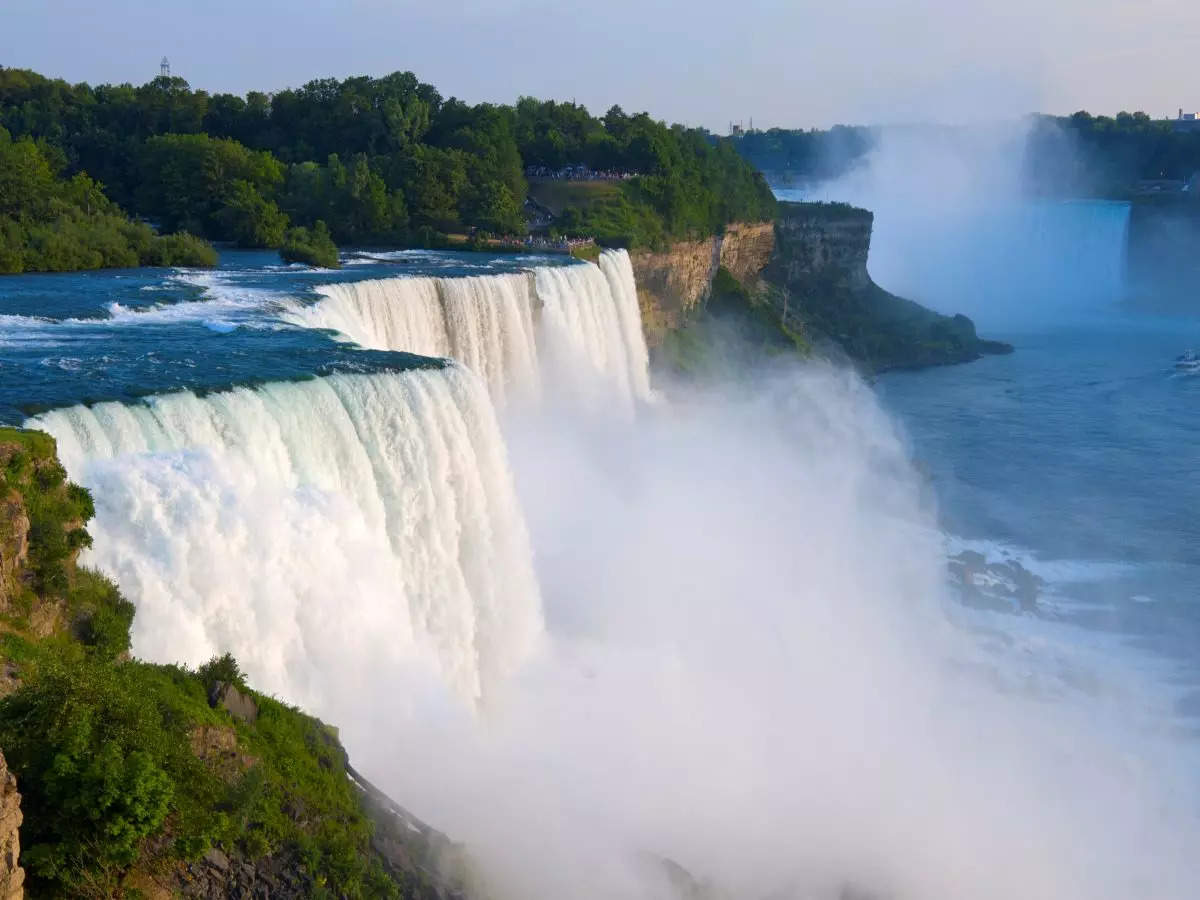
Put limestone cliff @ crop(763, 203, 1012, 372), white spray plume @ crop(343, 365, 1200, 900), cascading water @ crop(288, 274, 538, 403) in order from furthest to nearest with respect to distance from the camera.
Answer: limestone cliff @ crop(763, 203, 1012, 372), cascading water @ crop(288, 274, 538, 403), white spray plume @ crop(343, 365, 1200, 900)

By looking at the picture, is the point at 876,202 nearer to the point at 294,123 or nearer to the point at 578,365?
the point at 294,123

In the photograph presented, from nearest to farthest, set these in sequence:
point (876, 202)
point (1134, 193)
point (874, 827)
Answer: point (874, 827)
point (1134, 193)
point (876, 202)

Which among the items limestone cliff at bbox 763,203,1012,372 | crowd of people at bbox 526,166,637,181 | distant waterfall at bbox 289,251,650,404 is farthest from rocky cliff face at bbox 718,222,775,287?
distant waterfall at bbox 289,251,650,404

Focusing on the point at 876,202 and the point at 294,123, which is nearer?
the point at 294,123

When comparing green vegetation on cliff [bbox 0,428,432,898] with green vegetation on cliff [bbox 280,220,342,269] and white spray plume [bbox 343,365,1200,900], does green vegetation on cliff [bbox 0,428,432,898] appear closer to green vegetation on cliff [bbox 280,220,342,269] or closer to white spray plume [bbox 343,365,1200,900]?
white spray plume [bbox 343,365,1200,900]

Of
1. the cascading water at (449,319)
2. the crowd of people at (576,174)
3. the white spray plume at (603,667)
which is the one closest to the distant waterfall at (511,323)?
the cascading water at (449,319)

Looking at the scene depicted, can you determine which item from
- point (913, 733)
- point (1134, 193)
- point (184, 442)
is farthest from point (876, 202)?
point (184, 442)

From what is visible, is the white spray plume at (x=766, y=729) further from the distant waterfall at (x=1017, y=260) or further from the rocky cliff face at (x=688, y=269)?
the distant waterfall at (x=1017, y=260)
